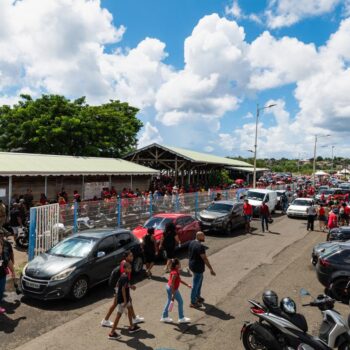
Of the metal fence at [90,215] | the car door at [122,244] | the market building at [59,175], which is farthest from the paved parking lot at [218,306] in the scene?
the market building at [59,175]

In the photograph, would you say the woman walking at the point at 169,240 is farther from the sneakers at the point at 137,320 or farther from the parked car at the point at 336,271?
the parked car at the point at 336,271

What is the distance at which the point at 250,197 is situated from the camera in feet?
82.7

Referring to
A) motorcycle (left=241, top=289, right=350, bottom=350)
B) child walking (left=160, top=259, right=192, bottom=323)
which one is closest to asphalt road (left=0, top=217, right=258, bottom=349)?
child walking (left=160, top=259, right=192, bottom=323)

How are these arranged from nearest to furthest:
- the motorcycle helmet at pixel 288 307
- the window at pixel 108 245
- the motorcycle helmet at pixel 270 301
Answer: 1. the motorcycle helmet at pixel 288 307
2. the motorcycle helmet at pixel 270 301
3. the window at pixel 108 245

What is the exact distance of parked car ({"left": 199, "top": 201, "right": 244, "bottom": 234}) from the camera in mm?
17688

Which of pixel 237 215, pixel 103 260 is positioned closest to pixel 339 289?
pixel 103 260

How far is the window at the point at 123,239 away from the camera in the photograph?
10.5 meters

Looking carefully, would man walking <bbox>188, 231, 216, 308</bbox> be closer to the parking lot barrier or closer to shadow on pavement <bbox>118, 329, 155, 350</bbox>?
shadow on pavement <bbox>118, 329, 155, 350</bbox>

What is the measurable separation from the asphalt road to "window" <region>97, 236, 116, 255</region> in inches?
39.9

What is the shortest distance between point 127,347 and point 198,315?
2034mm

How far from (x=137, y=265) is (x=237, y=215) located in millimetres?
9178

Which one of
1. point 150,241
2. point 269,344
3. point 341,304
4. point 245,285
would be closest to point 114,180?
point 150,241

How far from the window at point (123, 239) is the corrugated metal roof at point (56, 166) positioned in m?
8.58

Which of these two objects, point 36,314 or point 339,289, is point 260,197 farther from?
point 36,314
